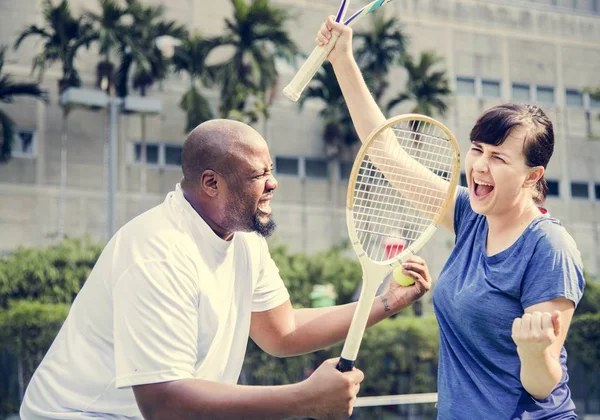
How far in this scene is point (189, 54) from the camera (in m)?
31.3

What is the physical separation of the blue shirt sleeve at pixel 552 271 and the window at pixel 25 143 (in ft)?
97.9

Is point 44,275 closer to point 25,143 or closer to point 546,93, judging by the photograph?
point 25,143

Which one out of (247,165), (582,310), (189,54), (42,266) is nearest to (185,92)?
(189,54)

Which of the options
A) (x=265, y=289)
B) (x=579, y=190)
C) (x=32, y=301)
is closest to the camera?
(x=265, y=289)

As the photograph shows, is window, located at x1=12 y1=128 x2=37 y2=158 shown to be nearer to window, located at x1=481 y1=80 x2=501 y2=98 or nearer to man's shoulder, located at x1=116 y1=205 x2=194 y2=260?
window, located at x1=481 y1=80 x2=501 y2=98

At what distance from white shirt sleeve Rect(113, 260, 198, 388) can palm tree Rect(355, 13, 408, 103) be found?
31353 millimetres

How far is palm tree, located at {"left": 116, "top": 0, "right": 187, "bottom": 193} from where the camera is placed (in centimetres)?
3012

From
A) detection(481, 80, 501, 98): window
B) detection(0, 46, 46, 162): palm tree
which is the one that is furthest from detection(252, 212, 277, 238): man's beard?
detection(481, 80, 501, 98): window

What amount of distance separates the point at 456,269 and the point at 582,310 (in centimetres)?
2294

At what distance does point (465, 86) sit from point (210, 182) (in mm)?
35601

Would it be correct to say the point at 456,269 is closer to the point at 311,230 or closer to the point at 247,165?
the point at 247,165

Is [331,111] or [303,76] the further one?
[331,111]

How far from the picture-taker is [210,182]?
12.3 feet

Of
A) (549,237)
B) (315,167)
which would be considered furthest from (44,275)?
(549,237)
